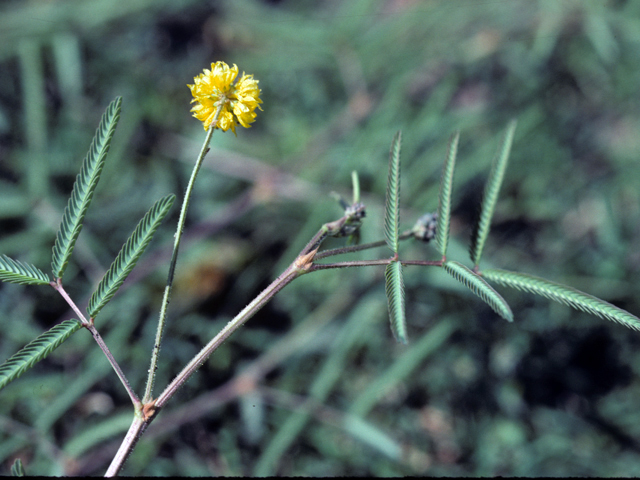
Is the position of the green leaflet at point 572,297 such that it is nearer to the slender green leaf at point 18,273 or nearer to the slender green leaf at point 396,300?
the slender green leaf at point 396,300

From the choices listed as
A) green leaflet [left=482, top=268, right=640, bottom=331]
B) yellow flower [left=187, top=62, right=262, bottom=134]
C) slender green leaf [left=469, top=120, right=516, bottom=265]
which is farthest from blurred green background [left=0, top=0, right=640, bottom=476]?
yellow flower [left=187, top=62, right=262, bottom=134]

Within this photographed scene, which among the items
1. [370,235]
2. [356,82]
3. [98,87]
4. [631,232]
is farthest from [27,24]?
[631,232]

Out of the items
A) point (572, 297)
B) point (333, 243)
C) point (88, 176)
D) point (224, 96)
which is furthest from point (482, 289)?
point (333, 243)

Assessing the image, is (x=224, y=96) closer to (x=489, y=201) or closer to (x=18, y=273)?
(x=18, y=273)

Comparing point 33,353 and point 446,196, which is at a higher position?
point 446,196

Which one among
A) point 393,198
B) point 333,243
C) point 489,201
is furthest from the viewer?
point 333,243

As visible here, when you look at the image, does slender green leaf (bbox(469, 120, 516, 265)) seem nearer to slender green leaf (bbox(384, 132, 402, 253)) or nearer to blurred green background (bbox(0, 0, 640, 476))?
slender green leaf (bbox(384, 132, 402, 253))

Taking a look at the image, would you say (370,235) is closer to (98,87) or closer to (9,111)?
(98,87)
